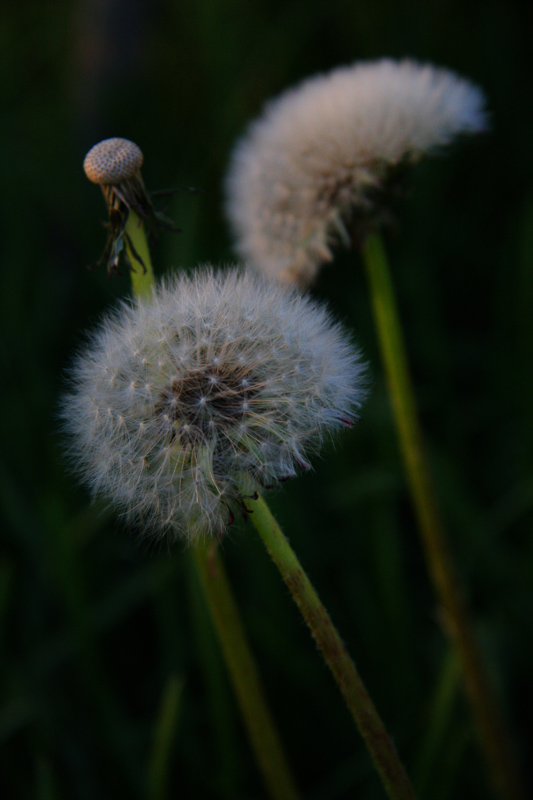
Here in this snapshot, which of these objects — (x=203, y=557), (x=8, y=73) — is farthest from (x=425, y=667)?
(x=8, y=73)

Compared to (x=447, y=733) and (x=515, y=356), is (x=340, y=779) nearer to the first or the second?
(x=447, y=733)

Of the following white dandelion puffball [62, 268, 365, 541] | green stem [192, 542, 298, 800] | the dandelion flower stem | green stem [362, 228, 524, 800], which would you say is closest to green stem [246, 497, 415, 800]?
white dandelion puffball [62, 268, 365, 541]

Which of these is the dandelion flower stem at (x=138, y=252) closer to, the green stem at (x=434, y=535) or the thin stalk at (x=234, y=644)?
the thin stalk at (x=234, y=644)

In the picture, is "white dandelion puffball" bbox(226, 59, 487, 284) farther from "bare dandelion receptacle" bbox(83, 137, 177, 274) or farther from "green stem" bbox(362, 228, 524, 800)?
"bare dandelion receptacle" bbox(83, 137, 177, 274)

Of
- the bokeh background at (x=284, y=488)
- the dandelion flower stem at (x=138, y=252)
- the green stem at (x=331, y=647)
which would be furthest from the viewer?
the bokeh background at (x=284, y=488)

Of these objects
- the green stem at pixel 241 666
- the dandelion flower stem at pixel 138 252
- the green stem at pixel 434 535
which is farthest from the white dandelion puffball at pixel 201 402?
the green stem at pixel 434 535

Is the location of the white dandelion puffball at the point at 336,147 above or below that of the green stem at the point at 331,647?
above

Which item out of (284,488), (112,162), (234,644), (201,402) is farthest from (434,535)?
(112,162)
